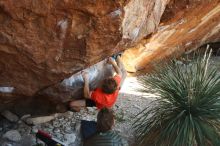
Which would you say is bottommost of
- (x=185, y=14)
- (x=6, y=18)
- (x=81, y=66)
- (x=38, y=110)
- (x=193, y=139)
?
(x=193, y=139)

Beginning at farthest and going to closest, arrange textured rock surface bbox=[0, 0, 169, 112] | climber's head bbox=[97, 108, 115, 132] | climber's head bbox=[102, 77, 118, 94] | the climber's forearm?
1. the climber's forearm
2. climber's head bbox=[102, 77, 118, 94]
3. climber's head bbox=[97, 108, 115, 132]
4. textured rock surface bbox=[0, 0, 169, 112]

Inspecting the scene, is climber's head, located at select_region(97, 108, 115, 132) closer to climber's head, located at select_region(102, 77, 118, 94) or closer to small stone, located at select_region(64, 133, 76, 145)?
climber's head, located at select_region(102, 77, 118, 94)

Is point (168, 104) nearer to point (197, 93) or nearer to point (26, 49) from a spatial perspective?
point (197, 93)

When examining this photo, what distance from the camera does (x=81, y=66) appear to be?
18.6ft

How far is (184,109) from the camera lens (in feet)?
22.8

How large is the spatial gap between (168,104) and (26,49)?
9.05ft

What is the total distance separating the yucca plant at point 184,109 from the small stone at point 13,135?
1.83 m

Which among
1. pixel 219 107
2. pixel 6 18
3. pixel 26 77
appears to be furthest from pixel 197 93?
pixel 6 18

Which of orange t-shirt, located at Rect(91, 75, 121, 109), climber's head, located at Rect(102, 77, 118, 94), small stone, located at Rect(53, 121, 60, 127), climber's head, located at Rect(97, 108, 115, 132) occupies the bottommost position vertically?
small stone, located at Rect(53, 121, 60, 127)

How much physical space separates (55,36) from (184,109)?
8.71ft

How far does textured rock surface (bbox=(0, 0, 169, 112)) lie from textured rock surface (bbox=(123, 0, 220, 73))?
2.26m

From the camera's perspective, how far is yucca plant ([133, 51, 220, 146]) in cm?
675

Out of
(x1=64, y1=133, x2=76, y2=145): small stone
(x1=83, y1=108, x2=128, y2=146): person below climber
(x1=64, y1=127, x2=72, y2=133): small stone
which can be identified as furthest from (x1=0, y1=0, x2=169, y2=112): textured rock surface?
(x1=64, y1=127, x2=72, y2=133): small stone

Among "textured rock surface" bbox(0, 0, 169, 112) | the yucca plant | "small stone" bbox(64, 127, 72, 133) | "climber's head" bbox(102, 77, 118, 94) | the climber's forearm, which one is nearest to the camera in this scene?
"textured rock surface" bbox(0, 0, 169, 112)
